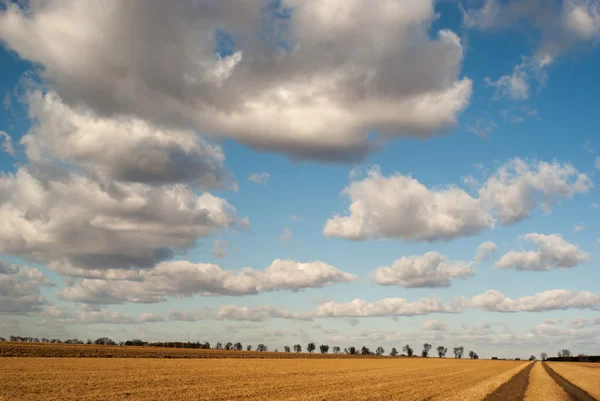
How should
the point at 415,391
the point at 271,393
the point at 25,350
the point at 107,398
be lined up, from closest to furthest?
the point at 107,398
the point at 271,393
the point at 415,391
the point at 25,350

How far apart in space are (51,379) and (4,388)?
654 cm

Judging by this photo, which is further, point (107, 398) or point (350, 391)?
point (350, 391)

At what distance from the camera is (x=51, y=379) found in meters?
37.1

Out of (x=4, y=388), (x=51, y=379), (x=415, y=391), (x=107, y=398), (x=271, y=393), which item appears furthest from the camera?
(x=415, y=391)

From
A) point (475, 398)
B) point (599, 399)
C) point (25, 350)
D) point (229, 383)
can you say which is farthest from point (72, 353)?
point (599, 399)

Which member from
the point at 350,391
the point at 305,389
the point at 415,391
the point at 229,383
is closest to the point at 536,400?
the point at 415,391

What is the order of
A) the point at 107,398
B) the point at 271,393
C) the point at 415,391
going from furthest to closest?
1. the point at 415,391
2. the point at 271,393
3. the point at 107,398

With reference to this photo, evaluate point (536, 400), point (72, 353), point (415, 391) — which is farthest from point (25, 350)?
point (536, 400)

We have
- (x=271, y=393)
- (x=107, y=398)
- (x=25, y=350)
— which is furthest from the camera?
(x=25, y=350)

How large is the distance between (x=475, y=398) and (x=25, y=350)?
239 feet

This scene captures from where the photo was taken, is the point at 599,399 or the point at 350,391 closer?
the point at 350,391

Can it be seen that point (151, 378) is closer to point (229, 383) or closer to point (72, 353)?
point (229, 383)

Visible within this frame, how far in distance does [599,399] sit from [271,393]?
95.1ft

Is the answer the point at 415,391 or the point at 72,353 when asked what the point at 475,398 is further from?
the point at 72,353
